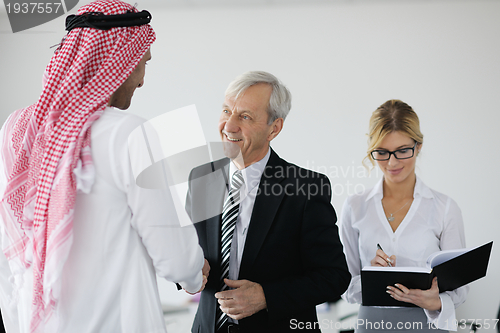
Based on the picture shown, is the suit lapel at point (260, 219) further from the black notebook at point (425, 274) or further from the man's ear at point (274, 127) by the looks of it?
the black notebook at point (425, 274)

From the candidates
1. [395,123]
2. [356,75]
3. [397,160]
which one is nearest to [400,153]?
[397,160]

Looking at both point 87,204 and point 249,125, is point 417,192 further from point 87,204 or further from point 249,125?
point 87,204

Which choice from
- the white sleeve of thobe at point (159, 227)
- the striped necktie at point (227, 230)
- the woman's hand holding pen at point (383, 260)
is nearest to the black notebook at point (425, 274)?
the woman's hand holding pen at point (383, 260)

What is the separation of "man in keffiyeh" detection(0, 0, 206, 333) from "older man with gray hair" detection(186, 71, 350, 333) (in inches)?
17.4

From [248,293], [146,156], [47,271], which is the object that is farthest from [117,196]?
[248,293]

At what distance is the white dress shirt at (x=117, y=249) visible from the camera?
1.06m

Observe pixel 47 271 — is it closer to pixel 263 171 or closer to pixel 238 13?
pixel 263 171

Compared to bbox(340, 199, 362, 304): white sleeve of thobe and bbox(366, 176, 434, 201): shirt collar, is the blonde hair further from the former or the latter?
bbox(340, 199, 362, 304): white sleeve of thobe

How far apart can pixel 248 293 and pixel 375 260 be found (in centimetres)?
82

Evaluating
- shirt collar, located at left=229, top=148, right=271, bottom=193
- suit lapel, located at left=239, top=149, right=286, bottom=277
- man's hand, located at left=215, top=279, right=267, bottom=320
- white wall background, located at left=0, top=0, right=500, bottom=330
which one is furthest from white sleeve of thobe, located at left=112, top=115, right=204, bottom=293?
white wall background, located at left=0, top=0, right=500, bottom=330

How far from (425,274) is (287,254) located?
2.06ft

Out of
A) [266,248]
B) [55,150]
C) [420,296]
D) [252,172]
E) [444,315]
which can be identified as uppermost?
[55,150]

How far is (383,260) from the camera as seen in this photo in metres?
1.99

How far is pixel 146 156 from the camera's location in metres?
1.06
